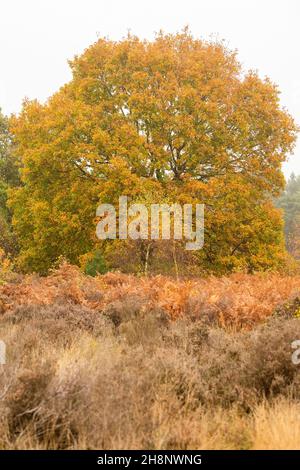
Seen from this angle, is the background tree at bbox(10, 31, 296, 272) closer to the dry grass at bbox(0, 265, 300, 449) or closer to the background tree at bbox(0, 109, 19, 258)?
the background tree at bbox(0, 109, 19, 258)

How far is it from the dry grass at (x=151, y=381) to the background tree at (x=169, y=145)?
1009 centimetres

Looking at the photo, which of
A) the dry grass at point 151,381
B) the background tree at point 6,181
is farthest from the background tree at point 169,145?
the dry grass at point 151,381

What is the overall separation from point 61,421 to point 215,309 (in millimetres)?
5191

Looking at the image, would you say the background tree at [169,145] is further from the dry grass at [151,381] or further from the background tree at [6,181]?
the dry grass at [151,381]

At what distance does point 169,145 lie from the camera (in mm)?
20469

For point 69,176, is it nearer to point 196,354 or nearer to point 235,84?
point 235,84

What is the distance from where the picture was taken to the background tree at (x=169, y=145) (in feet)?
63.5

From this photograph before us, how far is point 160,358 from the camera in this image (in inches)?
230

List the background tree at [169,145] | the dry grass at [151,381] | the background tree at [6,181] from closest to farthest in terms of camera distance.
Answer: the dry grass at [151,381]
the background tree at [169,145]
the background tree at [6,181]

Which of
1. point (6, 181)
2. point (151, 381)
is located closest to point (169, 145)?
point (6, 181)

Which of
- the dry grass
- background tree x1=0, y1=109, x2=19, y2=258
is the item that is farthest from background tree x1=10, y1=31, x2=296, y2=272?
the dry grass

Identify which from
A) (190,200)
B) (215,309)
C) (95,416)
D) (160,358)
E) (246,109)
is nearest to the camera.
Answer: (95,416)

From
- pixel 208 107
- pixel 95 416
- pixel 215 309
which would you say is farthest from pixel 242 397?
pixel 208 107

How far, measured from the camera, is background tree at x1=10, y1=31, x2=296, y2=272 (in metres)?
19.4
